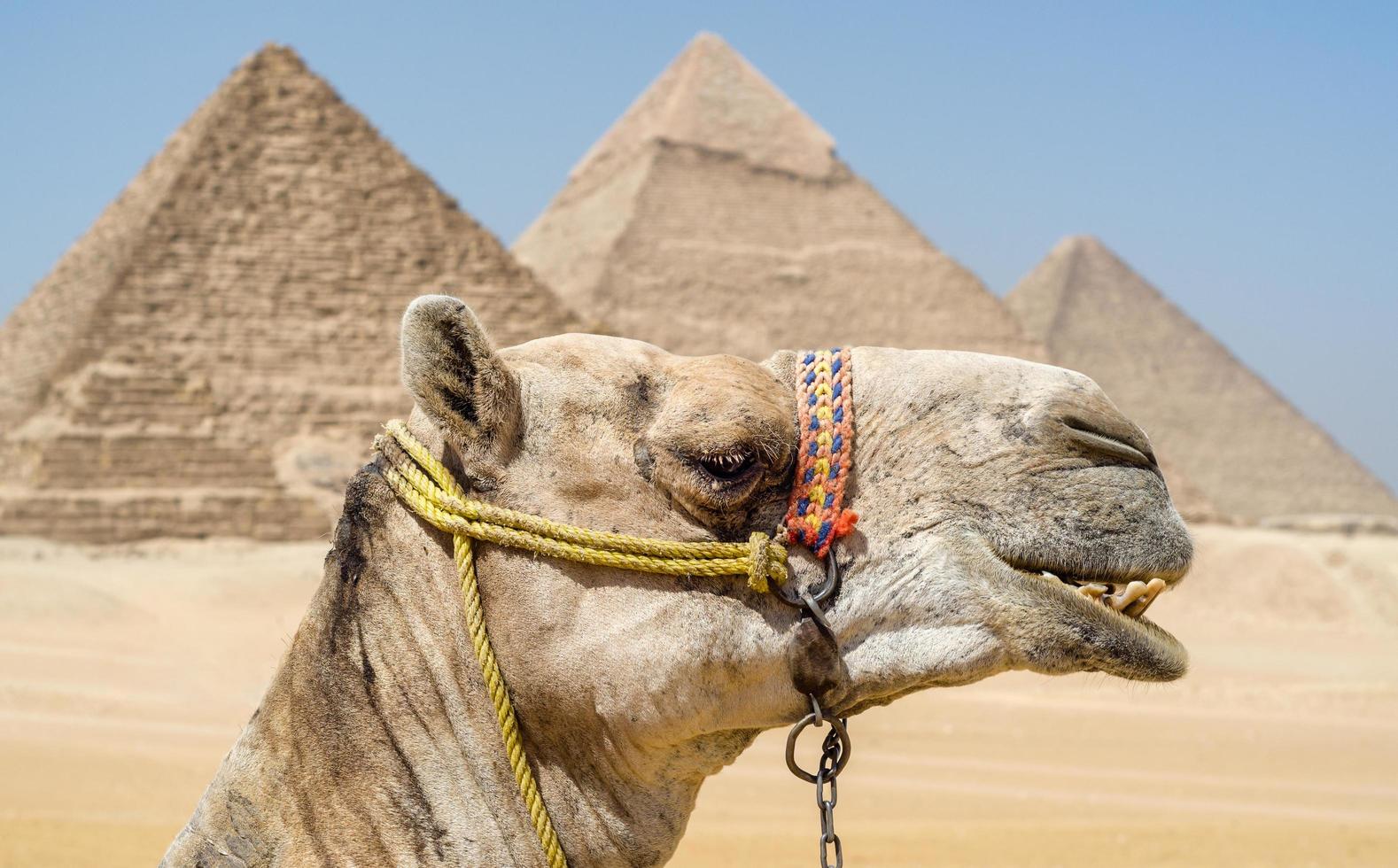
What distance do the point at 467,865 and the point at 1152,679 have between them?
793 mm

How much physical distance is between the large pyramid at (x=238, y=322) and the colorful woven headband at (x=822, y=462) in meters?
39.0

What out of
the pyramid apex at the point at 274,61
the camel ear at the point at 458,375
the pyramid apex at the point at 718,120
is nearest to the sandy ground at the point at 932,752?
the camel ear at the point at 458,375

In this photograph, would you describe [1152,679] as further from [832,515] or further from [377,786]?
[377,786]

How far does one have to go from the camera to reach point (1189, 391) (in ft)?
415

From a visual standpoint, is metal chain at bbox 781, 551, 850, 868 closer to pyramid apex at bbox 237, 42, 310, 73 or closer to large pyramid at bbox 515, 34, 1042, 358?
pyramid apex at bbox 237, 42, 310, 73

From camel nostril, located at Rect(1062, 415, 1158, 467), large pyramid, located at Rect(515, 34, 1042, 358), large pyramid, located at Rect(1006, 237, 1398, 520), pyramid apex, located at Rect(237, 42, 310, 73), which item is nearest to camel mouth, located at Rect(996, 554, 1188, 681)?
camel nostril, located at Rect(1062, 415, 1158, 467)

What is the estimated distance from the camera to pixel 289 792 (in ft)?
6.18

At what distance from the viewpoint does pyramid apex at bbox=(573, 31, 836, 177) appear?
324 ft

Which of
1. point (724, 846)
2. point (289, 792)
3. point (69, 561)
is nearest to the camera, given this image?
point (289, 792)

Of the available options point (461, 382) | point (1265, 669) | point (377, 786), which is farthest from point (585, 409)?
point (1265, 669)

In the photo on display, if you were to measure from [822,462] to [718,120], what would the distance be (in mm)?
101076

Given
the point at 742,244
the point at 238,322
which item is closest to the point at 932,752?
the point at 238,322

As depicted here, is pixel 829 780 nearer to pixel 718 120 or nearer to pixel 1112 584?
pixel 1112 584

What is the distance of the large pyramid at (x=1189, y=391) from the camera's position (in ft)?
390
